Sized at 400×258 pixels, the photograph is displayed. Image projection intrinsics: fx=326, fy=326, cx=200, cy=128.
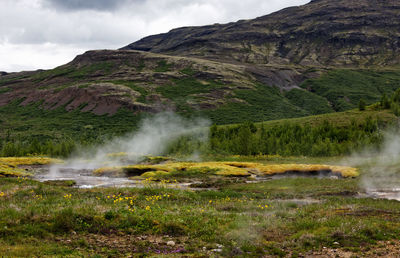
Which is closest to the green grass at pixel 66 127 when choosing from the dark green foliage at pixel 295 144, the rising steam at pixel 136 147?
the rising steam at pixel 136 147

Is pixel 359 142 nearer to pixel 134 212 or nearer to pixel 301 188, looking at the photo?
pixel 301 188

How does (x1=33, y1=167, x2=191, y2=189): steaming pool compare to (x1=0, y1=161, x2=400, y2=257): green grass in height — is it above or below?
below

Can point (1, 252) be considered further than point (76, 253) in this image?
No

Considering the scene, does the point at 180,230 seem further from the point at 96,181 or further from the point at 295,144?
the point at 295,144

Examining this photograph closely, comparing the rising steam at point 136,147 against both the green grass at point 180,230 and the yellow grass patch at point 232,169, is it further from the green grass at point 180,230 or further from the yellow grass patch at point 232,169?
the green grass at point 180,230

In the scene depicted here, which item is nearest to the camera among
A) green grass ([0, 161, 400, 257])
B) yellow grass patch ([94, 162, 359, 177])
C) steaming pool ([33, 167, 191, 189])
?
green grass ([0, 161, 400, 257])

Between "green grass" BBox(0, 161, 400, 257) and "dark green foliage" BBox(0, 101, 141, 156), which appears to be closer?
"green grass" BBox(0, 161, 400, 257)

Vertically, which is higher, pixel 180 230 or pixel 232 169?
pixel 180 230

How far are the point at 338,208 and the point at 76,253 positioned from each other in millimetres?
17111

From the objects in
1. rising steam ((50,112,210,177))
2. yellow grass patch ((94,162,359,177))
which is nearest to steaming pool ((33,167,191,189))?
yellow grass patch ((94,162,359,177))

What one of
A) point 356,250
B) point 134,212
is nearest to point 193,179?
point 134,212

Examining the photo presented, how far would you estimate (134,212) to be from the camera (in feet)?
56.3

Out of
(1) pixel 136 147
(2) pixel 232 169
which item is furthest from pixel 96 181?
(1) pixel 136 147

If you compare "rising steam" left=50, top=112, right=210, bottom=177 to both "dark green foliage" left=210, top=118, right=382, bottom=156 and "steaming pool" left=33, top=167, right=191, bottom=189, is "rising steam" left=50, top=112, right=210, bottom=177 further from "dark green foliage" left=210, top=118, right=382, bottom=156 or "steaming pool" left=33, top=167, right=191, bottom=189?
"dark green foliage" left=210, top=118, right=382, bottom=156
